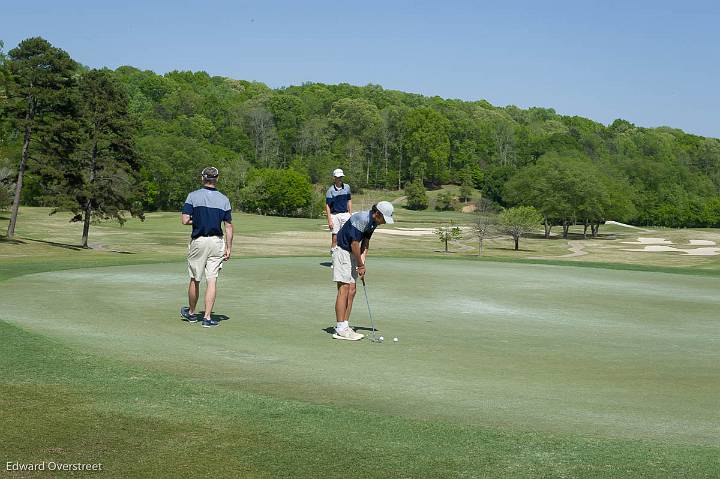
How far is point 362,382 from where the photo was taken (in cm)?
934

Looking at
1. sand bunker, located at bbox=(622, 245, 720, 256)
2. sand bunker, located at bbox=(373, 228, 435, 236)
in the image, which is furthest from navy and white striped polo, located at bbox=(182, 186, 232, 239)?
sand bunker, located at bbox=(373, 228, 435, 236)

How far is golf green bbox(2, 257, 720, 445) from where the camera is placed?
8.32m

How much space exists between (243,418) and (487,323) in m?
7.90

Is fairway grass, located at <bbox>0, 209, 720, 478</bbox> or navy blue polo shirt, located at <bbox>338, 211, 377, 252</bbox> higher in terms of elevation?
navy blue polo shirt, located at <bbox>338, 211, 377, 252</bbox>

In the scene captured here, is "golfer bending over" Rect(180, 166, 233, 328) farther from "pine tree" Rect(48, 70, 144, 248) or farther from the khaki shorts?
"pine tree" Rect(48, 70, 144, 248)

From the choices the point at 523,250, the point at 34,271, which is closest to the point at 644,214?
the point at 523,250

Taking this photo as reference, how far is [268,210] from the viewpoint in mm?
153750

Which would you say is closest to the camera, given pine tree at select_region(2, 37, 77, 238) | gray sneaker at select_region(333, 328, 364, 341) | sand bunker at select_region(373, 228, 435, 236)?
gray sneaker at select_region(333, 328, 364, 341)

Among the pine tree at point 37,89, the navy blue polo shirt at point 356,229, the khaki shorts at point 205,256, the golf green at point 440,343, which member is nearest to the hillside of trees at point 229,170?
the pine tree at point 37,89

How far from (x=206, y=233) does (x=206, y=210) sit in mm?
393

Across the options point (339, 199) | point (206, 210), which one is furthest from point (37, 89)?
point (206, 210)

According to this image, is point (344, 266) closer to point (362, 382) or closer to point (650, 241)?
point (362, 382)

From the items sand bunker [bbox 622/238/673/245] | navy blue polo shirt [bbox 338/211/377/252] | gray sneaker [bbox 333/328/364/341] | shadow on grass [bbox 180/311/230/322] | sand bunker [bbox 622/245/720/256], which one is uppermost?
navy blue polo shirt [bbox 338/211/377/252]

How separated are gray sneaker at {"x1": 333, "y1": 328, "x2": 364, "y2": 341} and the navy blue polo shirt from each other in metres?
1.32
